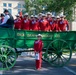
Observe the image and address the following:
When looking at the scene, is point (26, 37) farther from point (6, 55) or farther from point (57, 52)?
point (57, 52)

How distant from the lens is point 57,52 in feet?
44.8

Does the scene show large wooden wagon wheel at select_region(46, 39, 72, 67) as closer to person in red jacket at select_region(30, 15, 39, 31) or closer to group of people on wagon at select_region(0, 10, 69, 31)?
group of people on wagon at select_region(0, 10, 69, 31)

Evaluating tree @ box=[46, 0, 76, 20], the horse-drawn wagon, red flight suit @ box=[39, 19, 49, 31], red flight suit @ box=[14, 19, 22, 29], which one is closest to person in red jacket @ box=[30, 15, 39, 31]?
red flight suit @ box=[39, 19, 49, 31]

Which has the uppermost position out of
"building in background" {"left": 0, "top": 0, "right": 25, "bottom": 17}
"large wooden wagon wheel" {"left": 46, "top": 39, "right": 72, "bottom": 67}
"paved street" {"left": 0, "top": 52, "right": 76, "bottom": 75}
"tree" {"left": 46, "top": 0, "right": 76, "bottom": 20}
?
"building in background" {"left": 0, "top": 0, "right": 25, "bottom": 17}

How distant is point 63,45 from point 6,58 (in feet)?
8.88

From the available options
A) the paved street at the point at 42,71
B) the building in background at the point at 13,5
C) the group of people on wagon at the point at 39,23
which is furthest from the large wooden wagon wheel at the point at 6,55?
the building in background at the point at 13,5

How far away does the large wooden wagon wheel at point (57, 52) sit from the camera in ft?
44.1

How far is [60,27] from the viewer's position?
14.4 m

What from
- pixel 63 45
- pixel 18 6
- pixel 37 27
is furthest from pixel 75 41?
pixel 18 6

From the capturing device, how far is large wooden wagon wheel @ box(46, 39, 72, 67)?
13.5 m

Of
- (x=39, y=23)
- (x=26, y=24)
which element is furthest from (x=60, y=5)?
(x=26, y=24)

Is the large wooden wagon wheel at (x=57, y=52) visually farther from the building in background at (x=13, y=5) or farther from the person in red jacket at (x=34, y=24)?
the building in background at (x=13, y=5)

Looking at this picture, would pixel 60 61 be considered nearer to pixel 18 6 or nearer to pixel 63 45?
pixel 63 45

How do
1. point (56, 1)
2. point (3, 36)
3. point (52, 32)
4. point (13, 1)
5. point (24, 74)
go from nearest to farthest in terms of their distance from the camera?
point (24, 74) → point (3, 36) → point (52, 32) → point (56, 1) → point (13, 1)
